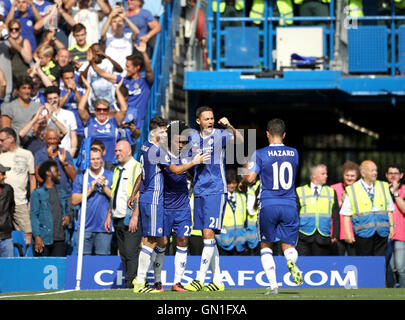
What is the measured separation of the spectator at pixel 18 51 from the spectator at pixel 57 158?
6.99 feet

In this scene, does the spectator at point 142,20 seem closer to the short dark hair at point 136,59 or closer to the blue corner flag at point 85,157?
the short dark hair at point 136,59

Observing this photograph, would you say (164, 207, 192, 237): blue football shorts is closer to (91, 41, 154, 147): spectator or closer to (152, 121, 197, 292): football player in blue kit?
(152, 121, 197, 292): football player in blue kit

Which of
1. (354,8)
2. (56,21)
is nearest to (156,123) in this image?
(56,21)

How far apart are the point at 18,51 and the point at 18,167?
3.18m

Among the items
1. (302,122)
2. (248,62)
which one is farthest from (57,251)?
(302,122)

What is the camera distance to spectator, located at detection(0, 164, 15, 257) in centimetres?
1468

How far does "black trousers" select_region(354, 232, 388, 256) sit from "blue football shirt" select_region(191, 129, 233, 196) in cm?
393

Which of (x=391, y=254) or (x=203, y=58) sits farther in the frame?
(x=203, y=58)

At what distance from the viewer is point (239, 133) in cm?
1191

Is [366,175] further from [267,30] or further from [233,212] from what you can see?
[267,30]

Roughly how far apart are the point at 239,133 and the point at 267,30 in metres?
8.84

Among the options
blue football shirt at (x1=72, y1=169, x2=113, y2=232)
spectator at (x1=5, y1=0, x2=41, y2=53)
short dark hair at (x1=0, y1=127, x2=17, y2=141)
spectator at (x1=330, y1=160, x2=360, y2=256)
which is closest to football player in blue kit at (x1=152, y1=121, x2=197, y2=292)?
blue football shirt at (x1=72, y1=169, x2=113, y2=232)
